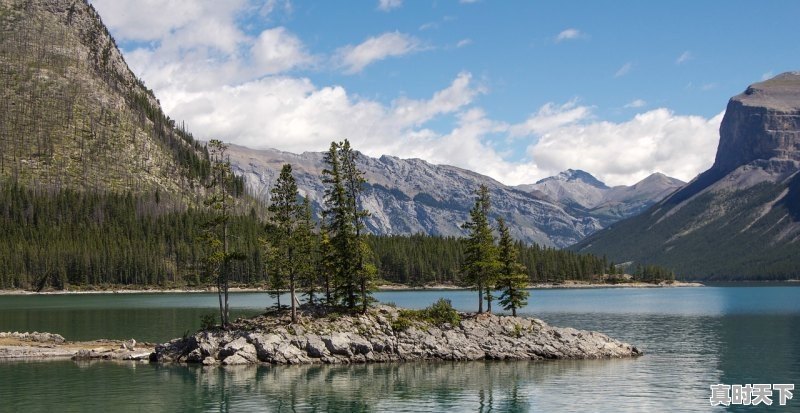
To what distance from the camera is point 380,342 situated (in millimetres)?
82500

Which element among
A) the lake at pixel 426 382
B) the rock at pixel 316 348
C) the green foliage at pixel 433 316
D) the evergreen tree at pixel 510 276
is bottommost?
the lake at pixel 426 382

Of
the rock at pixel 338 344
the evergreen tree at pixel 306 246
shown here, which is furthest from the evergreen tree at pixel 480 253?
the rock at pixel 338 344

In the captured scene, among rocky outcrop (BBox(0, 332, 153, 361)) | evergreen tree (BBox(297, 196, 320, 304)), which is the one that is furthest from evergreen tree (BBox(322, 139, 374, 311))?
rocky outcrop (BBox(0, 332, 153, 361))

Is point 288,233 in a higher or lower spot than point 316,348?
higher

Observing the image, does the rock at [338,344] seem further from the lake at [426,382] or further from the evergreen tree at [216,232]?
the evergreen tree at [216,232]

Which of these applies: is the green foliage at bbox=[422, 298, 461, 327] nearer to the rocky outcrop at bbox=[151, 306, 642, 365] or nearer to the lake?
the rocky outcrop at bbox=[151, 306, 642, 365]

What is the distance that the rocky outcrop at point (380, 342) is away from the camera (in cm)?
7956

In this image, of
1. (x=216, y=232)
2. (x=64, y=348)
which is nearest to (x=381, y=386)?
(x=216, y=232)

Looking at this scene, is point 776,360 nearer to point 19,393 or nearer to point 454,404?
point 454,404

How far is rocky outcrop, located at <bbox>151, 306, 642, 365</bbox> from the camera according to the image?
261 ft

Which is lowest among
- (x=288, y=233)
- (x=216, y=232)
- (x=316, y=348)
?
(x=316, y=348)

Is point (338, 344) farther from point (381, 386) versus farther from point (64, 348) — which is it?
point (64, 348)

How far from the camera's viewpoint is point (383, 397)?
6091cm

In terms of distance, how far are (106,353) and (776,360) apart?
77.1m
